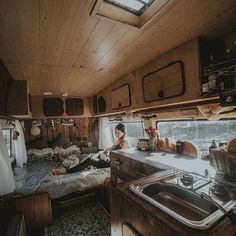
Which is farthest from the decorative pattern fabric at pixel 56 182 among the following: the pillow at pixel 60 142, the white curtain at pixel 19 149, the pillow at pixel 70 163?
the pillow at pixel 60 142

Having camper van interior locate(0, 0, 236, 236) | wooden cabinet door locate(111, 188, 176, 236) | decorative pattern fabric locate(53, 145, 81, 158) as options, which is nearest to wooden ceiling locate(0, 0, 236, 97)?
camper van interior locate(0, 0, 236, 236)

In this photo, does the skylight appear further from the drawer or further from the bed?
the bed

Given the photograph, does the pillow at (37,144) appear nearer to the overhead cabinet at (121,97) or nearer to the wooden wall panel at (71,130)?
the wooden wall panel at (71,130)

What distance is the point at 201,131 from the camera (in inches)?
89.1

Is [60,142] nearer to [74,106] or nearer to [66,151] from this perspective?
[66,151]

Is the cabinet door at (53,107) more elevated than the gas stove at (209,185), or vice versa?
the cabinet door at (53,107)

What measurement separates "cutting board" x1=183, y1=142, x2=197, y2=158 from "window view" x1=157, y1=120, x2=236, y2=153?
0.62 ft

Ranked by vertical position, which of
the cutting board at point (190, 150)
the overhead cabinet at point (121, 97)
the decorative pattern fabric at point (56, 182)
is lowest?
the decorative pattern fabric at point (56, 182)

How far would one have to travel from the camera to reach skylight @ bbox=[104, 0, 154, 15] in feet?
3.60

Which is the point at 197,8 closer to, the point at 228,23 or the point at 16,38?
the point at 228,23

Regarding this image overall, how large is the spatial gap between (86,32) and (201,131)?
A: 1890mm

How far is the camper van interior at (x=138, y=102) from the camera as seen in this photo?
3.37 feet

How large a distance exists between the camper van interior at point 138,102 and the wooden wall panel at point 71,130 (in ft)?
5.08

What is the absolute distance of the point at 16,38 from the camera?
135 centimetres
